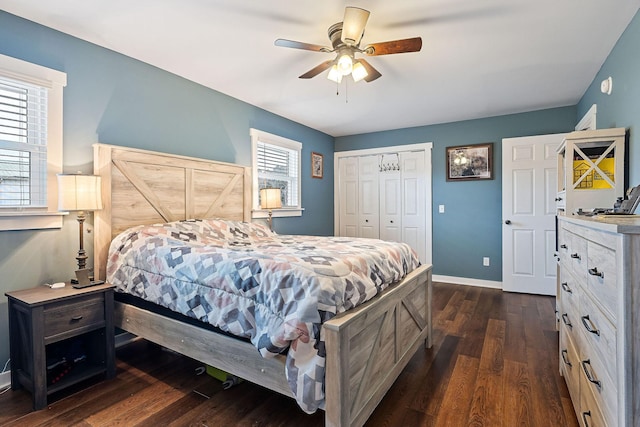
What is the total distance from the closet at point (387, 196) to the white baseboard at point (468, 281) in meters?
0.35

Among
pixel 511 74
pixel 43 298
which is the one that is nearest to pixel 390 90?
pixel 511 74

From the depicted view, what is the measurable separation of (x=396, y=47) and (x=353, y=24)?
335 millimetres

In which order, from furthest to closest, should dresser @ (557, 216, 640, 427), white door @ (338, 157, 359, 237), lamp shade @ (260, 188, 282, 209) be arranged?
white door @ (338, 157, 359, 237), lamp shade @ (260, 188, 282, 209), dresser @ (557, 216, 640, 427)

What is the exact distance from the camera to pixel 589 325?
52.7 inches

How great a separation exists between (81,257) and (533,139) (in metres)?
4.98

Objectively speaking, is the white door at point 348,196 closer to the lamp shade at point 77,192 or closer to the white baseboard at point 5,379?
the lamp shade at point 77,192

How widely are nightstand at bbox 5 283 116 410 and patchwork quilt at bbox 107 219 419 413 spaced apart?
0.85 feet

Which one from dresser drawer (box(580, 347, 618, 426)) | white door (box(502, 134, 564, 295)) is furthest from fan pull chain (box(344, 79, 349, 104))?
dresser drawer (box(580, 347, 618, 426))

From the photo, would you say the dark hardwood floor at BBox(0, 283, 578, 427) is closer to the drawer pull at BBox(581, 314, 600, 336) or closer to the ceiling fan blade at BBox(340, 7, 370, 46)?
the drawer pull at BBox(581, 314, 600, 336)

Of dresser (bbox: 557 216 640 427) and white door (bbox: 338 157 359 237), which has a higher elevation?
white door (bbox: 338 157 359 237)

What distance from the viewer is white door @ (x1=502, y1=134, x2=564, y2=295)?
414cm

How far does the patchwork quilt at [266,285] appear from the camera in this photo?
4.89 feet

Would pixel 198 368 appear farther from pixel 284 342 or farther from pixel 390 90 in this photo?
pixel 390 90

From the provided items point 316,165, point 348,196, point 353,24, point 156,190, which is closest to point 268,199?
point 156,190
